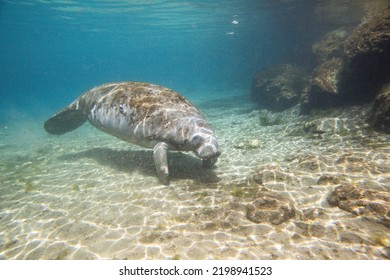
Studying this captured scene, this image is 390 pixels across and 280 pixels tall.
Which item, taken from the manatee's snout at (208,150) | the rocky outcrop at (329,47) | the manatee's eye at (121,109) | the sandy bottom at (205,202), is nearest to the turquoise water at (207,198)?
the sandy bottom at (205,202)

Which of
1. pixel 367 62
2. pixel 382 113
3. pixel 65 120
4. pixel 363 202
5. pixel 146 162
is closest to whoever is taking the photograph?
pixel 363 202

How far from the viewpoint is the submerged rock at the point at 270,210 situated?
14.7ft

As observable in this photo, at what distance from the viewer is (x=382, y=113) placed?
25.7ft

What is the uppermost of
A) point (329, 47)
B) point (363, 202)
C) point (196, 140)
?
point (329, 47)

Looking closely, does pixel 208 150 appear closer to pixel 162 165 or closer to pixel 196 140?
pixel 196 140

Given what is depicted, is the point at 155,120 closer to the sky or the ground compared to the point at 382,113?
closer to the sky

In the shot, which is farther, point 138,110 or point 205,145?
point 138,110

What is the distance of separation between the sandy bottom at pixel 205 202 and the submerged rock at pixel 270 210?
0.07m

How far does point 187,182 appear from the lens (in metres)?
6.38

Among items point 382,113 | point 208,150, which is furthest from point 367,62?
point 208,150

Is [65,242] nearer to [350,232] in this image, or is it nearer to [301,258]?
[301,258]

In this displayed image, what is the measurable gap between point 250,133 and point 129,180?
653cm

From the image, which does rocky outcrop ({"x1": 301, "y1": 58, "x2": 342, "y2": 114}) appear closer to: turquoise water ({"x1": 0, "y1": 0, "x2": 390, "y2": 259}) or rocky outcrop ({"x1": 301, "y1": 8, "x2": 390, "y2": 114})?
rocky outcrop ({"x1": 301, "y1": 8, "x2": 390, "y2": 114})

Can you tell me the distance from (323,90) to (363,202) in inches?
339
